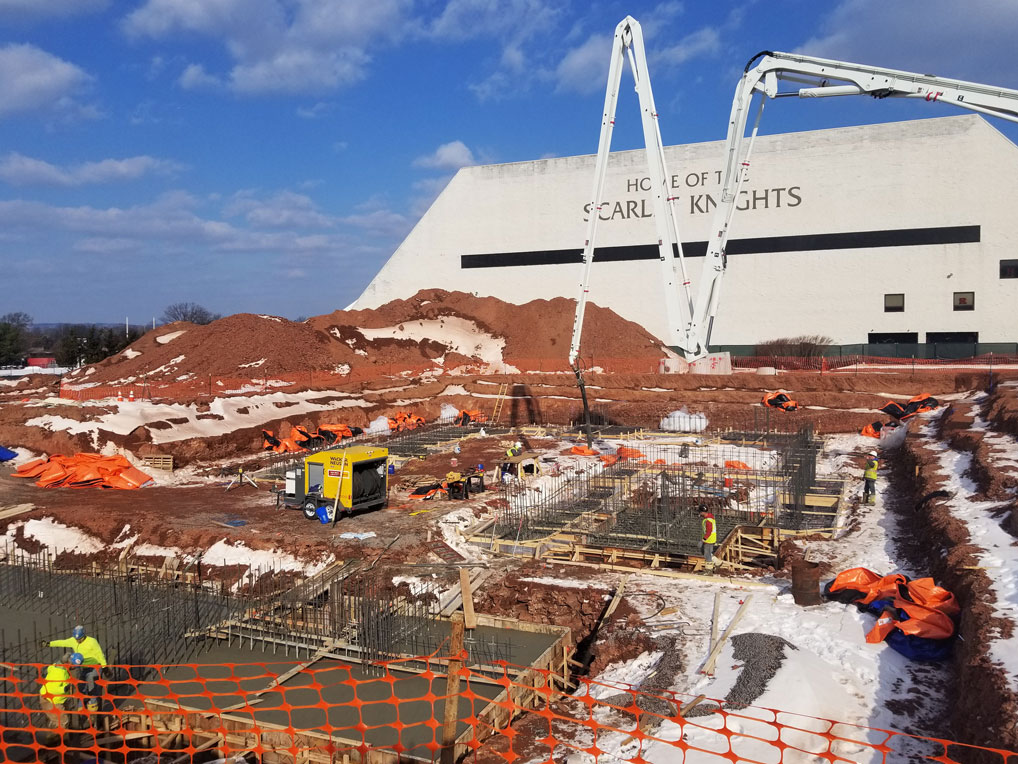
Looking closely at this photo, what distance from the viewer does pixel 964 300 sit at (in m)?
38.5

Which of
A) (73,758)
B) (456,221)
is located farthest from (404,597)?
(456,221)

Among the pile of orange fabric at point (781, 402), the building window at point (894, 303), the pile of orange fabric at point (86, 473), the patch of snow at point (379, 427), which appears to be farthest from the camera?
the building window at point (894, 303)

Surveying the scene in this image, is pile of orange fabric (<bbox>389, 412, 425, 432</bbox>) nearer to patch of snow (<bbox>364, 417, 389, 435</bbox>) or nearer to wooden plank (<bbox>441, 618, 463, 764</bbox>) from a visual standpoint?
patch of snow (<bbox>364, 417, 389, 435</bbox>)

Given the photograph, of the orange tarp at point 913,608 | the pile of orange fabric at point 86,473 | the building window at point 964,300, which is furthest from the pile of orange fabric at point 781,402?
the pile of orange fabric at point 86,473

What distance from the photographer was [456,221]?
50906mm

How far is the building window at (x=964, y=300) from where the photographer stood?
126ft

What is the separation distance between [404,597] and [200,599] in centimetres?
341

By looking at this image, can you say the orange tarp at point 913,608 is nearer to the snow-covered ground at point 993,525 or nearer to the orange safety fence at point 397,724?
the snow-covered ground at point 993,525

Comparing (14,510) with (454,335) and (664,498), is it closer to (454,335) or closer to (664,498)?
(664,498)

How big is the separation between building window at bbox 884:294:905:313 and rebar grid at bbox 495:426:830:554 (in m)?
21.9

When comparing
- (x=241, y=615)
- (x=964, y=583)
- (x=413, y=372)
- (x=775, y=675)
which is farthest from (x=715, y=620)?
(x=413, y=372)

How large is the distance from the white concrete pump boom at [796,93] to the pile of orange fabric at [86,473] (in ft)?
54.8

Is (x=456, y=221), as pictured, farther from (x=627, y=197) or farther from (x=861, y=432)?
(x=861, y=432)

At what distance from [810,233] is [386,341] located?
24815 millimetres
